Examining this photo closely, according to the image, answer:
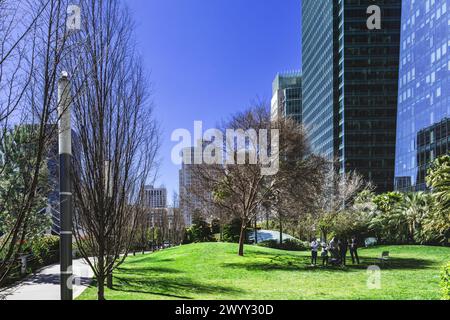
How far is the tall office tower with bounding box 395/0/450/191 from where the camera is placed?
46656 millimetres

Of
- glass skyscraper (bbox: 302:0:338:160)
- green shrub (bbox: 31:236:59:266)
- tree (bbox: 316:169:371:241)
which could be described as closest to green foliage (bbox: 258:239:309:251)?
tree (bbox: 316:169:371:241)

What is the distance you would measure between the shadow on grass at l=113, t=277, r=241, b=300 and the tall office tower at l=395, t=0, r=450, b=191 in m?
41.8

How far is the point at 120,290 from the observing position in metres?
12.5

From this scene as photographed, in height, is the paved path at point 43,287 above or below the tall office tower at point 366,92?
below

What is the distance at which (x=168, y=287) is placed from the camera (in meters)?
13.3

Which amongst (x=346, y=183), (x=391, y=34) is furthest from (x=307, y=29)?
(x=346, y=183)

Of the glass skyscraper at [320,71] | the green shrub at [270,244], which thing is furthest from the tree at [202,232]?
the glass skyscraper at [320,71]

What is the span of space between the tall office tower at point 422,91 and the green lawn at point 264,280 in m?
30.5

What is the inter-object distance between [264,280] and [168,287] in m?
3.80

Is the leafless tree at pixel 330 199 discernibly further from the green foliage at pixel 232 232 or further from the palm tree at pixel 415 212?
the green foliage at pixel 232 232

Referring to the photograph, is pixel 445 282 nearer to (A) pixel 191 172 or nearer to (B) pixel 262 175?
(B) pixel 262 175

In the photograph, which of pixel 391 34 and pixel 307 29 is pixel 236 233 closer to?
pixel 391 34

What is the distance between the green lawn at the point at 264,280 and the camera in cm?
1122
